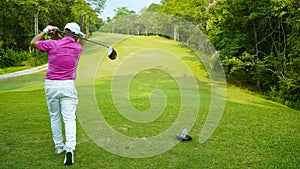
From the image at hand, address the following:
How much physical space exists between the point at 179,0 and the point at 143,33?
54.5ft

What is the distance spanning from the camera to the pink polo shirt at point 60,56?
350 centimetres

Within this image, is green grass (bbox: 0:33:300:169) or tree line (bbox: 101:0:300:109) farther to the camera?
tree line (bbox: 101:0:300:109)

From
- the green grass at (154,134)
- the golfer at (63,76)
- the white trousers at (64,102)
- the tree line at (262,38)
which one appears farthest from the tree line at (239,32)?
the white trousers at (64,102)

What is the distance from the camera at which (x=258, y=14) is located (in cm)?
1411

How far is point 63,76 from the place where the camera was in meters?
3.59

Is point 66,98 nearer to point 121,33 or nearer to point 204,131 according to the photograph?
point 204,131

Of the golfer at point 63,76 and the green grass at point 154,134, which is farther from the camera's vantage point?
the green grass at point 154,134

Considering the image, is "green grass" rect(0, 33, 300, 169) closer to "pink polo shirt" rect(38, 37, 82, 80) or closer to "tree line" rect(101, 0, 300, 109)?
"pink polo shirt" rect(38, 37, 82, 80)

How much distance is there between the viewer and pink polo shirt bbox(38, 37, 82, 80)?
350 centimetres

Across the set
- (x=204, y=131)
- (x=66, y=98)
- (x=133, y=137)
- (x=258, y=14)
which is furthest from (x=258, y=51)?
(x=66, y=98)

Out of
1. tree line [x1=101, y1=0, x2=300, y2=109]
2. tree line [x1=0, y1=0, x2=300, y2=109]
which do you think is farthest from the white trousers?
tree line [x1=101, y1=0, x2=300, y2=109]

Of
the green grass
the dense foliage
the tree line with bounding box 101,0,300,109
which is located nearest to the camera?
the green grass

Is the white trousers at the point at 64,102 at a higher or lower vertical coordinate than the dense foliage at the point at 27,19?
lower

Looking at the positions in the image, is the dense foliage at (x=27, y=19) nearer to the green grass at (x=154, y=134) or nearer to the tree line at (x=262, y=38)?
the tree line at (x=262, y=38)
